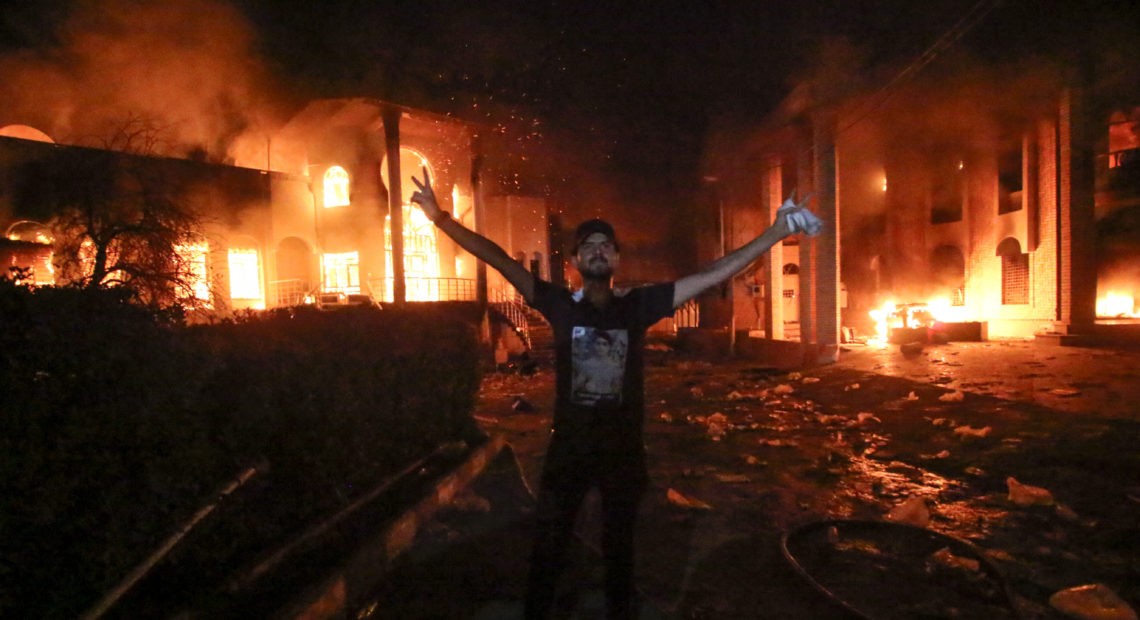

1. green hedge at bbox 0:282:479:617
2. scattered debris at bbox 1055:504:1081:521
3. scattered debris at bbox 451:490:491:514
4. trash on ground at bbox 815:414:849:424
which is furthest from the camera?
trash on ground at bbox 815:414:849:424

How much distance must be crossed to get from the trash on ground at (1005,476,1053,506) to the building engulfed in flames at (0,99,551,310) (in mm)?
14016

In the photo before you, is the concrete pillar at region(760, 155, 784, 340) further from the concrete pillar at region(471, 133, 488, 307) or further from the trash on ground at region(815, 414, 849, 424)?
the concrete pillar at region(471, 133, 488, 307)

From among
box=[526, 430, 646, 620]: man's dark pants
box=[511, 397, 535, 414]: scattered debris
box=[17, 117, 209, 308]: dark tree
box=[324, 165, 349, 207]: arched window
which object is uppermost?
box=[324, 165, 349, 207]: arched window

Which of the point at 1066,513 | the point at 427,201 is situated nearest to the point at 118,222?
the point at 427,201

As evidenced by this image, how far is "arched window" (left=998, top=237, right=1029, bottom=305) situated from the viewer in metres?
17.1

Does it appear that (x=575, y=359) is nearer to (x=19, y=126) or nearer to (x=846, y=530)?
(x=846, y=530)

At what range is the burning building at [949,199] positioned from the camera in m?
14.1

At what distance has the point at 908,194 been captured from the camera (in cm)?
2133

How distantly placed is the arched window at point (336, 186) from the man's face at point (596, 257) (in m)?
17.8

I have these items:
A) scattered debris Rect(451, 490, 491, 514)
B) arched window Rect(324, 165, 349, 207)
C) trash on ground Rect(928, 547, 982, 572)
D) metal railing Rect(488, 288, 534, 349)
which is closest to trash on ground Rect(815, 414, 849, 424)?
trash on ground Rect(928, 547, 982, 572)

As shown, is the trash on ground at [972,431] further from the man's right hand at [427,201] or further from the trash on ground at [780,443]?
the man's right hand at [427,201]

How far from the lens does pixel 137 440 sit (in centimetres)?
258

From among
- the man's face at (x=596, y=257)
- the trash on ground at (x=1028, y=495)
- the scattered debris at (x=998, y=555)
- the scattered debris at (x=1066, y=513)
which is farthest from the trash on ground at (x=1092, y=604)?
the man's face at (x=596, y=257)

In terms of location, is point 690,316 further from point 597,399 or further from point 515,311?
point 597,399
